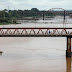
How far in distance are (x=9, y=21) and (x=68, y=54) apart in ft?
287

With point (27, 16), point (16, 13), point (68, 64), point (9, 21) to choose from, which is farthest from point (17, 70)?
point (27, 16)

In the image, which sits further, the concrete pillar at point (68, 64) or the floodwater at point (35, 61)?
the concrete pillar at point (68, 64)

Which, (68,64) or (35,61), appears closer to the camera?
(68,64)

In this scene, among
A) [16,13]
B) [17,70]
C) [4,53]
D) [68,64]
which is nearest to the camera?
[17,70]

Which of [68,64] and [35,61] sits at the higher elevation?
[35,61]

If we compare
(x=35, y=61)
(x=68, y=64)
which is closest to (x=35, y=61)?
(x=35, y=61)

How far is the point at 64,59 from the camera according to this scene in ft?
131

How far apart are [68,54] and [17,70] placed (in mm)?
9605

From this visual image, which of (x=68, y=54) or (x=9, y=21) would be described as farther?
(x=9, y=21)

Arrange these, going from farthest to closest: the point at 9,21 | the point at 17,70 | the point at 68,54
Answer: the point at 9,21, the point at 68,54, the point at 17,70

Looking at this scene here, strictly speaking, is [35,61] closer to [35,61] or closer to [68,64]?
[35,61]

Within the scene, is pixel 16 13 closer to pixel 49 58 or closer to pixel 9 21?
pixel 9 21

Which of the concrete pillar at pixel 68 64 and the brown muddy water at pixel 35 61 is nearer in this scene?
the brown muddy water at pixel 35 61

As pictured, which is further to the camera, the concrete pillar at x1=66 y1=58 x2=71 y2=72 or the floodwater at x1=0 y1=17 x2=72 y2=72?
the concrete pillar at x1=66 y1=58 x2=71 y2=72
